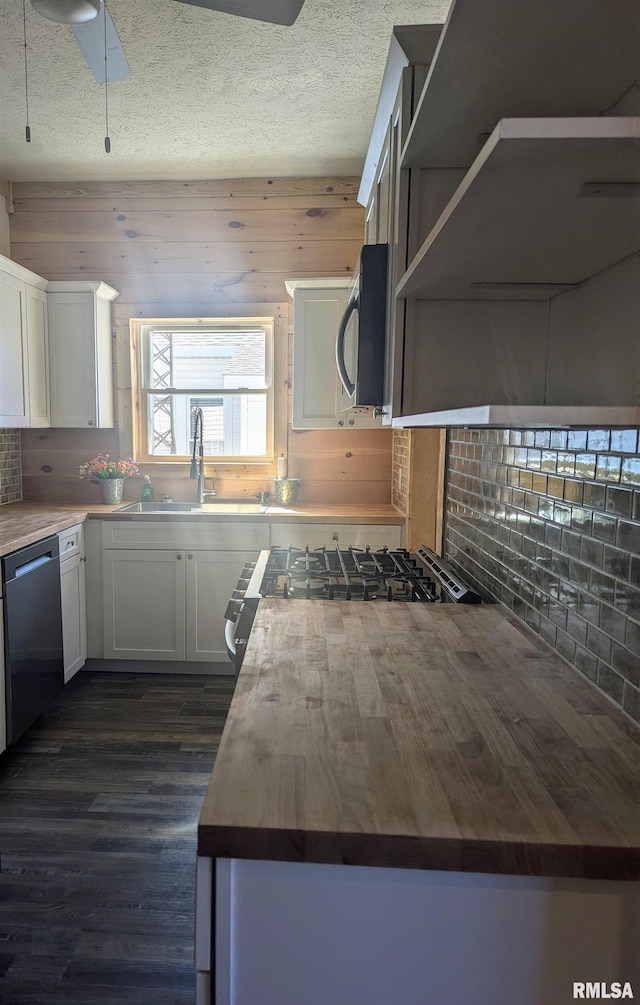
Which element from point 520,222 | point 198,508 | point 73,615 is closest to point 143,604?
Answer: point 73,615

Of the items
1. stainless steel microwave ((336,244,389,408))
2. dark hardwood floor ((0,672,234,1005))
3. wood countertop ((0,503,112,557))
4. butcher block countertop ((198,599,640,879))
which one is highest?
stainless steel microwave ((336,244,389,408))

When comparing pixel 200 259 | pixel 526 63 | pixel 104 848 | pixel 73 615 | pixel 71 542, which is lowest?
pixel 104 848

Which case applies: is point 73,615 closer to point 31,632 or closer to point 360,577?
point 31,632

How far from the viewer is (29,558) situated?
8.23 feet

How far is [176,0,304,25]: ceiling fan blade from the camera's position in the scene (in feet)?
4.87

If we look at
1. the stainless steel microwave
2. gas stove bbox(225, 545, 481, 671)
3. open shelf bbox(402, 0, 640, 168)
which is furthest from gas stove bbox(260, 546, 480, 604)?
open shelf bbox(402, 0, 640, 168)

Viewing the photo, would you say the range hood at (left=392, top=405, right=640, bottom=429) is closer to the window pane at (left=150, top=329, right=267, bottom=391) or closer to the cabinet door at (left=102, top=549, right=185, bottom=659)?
the cabinet door at (left=102, top=549, right=185, bottom=659)

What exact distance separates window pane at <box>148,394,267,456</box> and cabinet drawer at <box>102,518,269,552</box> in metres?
0.75

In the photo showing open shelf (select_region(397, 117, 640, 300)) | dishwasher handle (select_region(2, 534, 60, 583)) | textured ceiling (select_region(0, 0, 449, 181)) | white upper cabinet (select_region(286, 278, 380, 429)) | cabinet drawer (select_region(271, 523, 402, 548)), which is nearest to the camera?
open shelf (select_region(397, 117, 640, 300))

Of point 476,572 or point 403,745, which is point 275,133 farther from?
point 403,745

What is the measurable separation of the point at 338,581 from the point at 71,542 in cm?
173

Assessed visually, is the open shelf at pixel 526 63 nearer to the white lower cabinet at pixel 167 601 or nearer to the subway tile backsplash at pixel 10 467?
the white lower cabinet at pixel 167 601

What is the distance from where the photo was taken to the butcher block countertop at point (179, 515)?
2880mm

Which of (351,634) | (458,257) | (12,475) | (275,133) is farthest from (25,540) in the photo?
(275,133)
